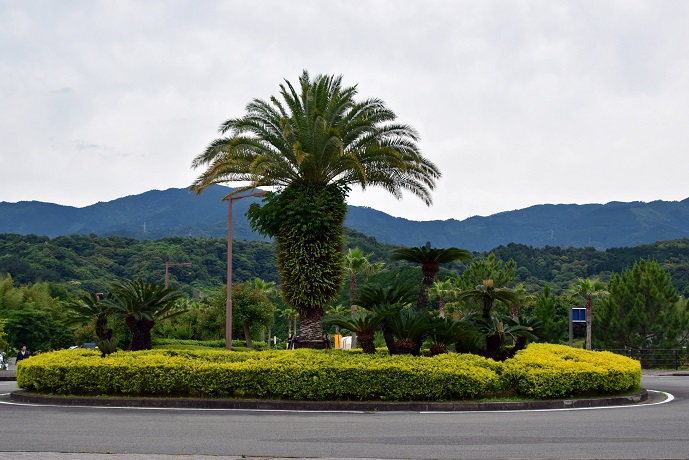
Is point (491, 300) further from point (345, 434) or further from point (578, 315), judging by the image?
point (578, 315)

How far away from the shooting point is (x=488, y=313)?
66.9ft

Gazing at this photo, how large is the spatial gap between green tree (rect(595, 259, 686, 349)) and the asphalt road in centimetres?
3937

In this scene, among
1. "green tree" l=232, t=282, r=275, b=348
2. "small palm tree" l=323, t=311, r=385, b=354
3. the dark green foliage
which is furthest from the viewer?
the dark green foliage

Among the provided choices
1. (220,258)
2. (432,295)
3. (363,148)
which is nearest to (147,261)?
(220,258)

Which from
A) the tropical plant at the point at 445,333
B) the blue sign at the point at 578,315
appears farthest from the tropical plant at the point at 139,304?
the blue sign at the point at 578,315

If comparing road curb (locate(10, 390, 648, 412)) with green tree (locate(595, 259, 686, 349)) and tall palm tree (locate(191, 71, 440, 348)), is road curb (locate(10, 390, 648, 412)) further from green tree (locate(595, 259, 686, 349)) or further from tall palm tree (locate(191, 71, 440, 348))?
green tree (locate(595, 259, 686, 349))

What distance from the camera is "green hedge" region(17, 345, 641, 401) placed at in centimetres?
1723

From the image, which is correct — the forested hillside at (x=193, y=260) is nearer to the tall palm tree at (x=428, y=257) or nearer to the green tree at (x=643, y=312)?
the green tree at (x=643, y=312)

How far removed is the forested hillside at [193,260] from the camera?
113 m

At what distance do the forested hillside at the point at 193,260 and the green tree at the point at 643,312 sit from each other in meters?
51.5

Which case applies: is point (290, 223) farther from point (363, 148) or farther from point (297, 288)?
point (363, 148)

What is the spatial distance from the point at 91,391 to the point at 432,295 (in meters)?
63.8

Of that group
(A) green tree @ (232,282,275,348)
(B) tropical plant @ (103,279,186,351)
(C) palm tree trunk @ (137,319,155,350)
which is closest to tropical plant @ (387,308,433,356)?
(B) tropical plant @ (103,279,186,351)

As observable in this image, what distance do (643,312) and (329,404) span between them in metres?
42.6
